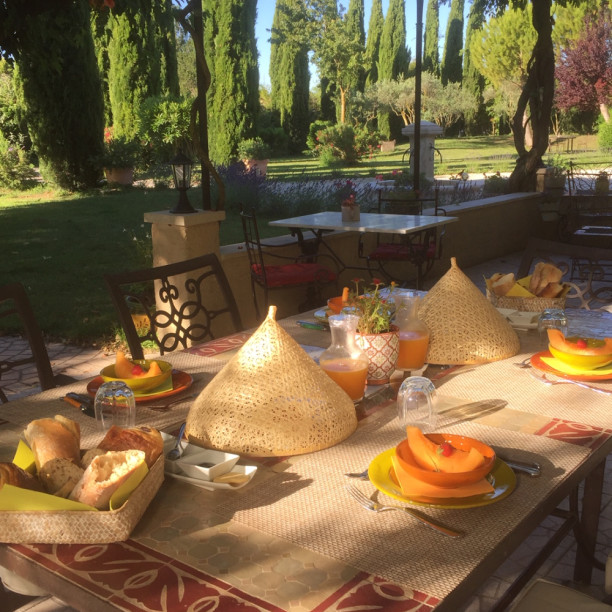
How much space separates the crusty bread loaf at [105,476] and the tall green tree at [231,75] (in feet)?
58.9

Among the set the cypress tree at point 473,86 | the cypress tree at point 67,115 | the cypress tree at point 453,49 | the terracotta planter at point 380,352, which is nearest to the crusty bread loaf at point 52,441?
the terracotta planter at point 380,352

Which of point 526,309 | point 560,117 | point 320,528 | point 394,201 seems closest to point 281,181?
point 394,201

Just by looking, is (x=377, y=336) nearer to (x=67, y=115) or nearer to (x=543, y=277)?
(x=543, y=277)

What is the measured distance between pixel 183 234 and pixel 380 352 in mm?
2725

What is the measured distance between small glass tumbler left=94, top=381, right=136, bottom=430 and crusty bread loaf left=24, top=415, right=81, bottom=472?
199mm

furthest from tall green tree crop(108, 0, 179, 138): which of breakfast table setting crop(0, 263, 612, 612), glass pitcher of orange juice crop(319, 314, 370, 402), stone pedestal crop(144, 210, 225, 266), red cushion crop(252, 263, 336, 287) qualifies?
breakfast table setting crop(0, 263, 612, 612)

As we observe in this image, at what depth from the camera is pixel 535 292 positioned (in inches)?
108

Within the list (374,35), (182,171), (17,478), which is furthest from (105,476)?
(374,35)

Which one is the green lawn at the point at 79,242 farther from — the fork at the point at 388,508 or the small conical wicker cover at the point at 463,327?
the fork at the point at 388,508

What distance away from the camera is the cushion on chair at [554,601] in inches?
60.6

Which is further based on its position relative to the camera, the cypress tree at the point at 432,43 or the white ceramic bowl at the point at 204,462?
the cypress tree at the point at 432,43

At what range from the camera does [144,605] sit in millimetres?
1020

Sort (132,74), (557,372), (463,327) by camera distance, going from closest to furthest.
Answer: (557,372), (463,327), (132,74)

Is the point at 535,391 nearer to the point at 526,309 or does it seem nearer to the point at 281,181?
the point at 526,309
